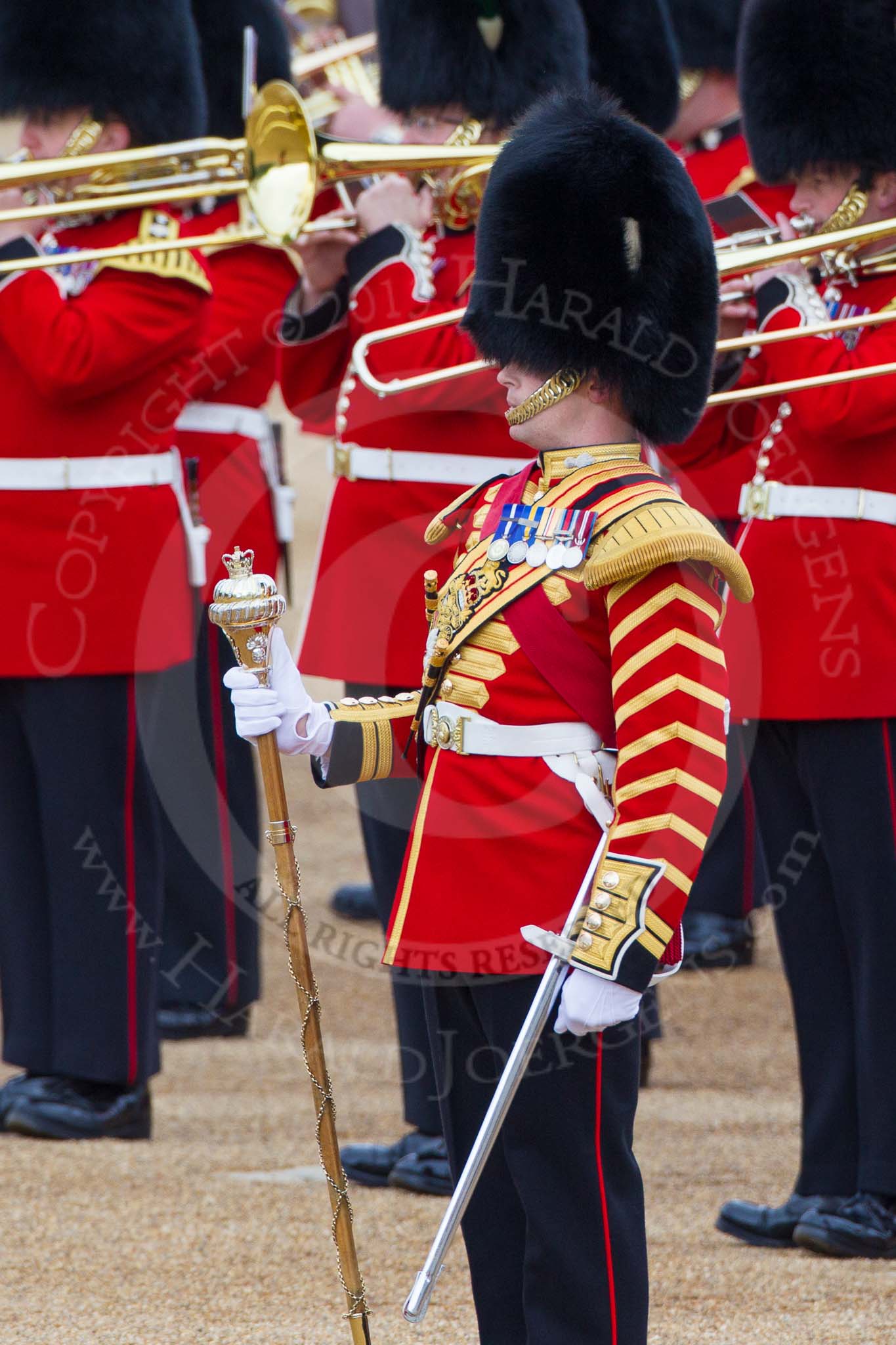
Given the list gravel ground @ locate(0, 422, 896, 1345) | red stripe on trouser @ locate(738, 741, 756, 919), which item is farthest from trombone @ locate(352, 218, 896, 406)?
red stripe on trouser @ locate(738, 741, 756, 919)

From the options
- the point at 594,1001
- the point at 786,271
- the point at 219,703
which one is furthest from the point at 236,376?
the point at 594,1001

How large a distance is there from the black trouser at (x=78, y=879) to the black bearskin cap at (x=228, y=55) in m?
1.50

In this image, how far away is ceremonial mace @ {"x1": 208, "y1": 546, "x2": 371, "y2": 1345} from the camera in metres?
2.12

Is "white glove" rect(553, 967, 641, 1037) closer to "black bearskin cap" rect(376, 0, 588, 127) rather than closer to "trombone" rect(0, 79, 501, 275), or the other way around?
"trombone" rect(0, 79, 501, 275)

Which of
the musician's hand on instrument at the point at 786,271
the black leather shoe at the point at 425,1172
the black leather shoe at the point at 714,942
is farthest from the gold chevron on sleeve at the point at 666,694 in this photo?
→ the black leather shoe at the point at 714,942

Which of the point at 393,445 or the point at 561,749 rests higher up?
the point at 393,445

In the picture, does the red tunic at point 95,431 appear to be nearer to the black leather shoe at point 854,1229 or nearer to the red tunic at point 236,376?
the red tunic at point 236,376

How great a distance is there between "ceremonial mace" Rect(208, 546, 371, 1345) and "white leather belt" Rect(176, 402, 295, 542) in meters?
1.96

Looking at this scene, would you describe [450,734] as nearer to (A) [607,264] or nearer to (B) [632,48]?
(A) [607,264]

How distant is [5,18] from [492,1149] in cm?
227

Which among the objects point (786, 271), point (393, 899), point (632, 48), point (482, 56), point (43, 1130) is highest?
point (632, 48)

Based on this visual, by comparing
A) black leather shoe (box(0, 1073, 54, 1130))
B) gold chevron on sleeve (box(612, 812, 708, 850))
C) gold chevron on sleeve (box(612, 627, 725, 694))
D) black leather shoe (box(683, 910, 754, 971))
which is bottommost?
black leather shoe (box(0, 1073, 54, 1130))

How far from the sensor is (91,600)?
337cm

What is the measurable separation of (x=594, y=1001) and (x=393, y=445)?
60.2 inches
